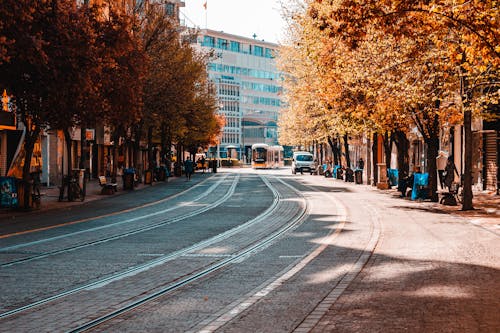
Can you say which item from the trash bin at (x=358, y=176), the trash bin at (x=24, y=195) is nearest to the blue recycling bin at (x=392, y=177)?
the trash bin at (x=358, y=176)

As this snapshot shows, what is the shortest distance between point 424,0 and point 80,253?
27.3 ft

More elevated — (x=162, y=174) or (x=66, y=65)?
(x=66, y=65)

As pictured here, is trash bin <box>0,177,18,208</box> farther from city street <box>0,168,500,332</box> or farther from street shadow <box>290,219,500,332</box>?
street shadow <box>290,219,500,332</box>

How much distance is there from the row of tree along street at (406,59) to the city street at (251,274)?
13.9 feet

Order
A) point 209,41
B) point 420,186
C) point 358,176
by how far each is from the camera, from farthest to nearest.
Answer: point 209,41
point 358,176
point 420,186

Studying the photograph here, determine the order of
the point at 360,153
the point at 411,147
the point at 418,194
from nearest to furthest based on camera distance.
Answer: the point at 418,194 → the point at 411,147 → the point at 360,153

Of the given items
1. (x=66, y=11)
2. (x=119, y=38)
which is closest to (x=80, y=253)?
(x=66, y=11)

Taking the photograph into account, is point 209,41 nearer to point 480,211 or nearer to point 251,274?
point 480,211

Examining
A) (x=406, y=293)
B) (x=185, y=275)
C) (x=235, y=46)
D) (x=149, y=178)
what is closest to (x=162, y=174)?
(x=149, y=178)

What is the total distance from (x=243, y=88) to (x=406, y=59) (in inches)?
5850

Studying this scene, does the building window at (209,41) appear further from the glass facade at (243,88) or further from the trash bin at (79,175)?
the trash bin at (79,175)

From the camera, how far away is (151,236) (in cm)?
1791

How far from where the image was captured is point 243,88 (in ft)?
571

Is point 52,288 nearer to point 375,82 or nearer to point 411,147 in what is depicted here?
point 375,82
